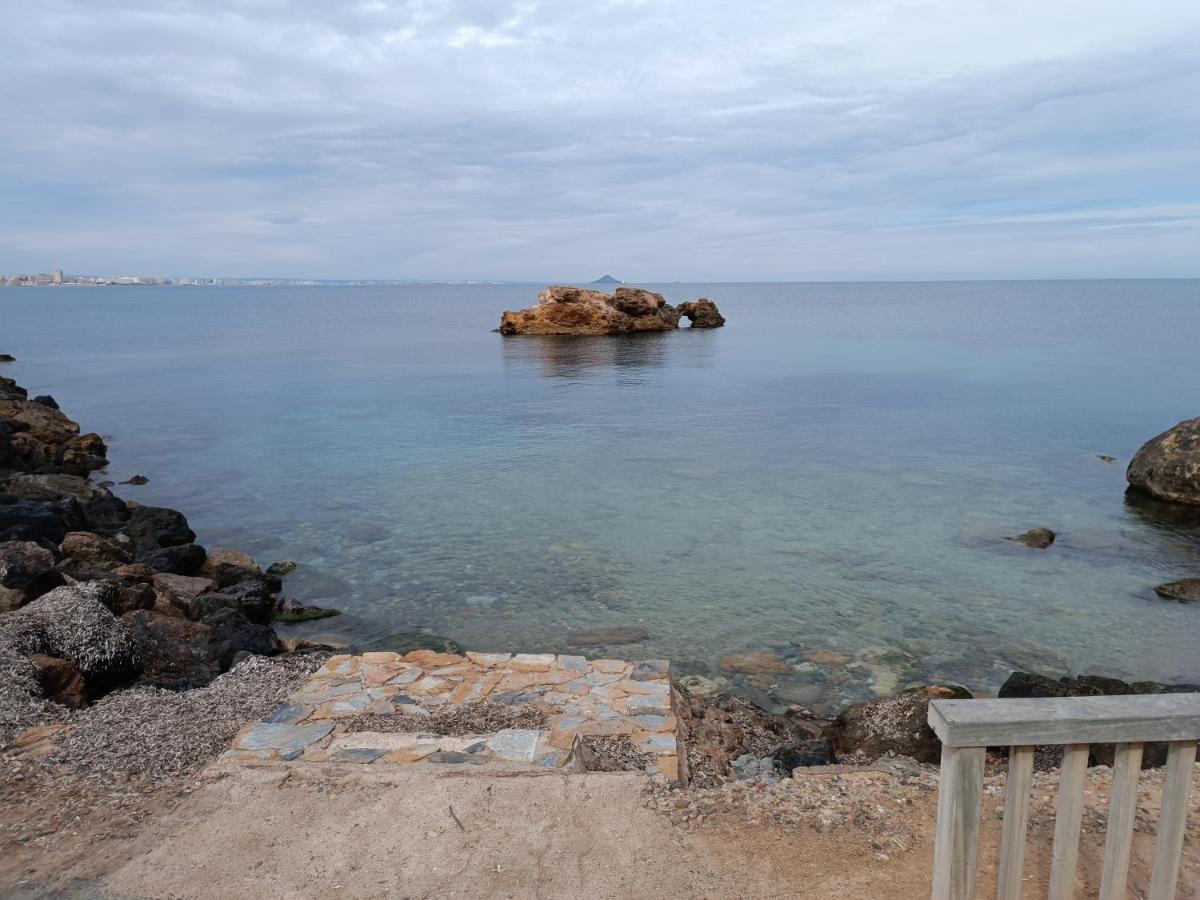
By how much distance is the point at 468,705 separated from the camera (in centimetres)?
711

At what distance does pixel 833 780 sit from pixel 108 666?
280 inches

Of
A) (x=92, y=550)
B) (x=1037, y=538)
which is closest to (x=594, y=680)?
(x=92, y=550)

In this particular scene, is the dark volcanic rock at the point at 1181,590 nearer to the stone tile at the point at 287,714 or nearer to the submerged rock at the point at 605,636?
the submerged rock at the point at 605,636

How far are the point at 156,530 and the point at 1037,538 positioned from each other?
48.8 feet

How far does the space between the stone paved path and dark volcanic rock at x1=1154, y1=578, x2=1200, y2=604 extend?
8.28m

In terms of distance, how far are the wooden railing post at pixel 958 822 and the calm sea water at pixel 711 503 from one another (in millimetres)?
5716

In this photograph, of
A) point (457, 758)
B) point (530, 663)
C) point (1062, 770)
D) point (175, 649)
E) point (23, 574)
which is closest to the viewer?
point (1062, 770)

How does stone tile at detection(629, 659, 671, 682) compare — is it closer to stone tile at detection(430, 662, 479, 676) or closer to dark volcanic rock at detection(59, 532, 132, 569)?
stone tile at detection(430, 662, 479, 676)

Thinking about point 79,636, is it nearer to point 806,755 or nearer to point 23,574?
point 23,574

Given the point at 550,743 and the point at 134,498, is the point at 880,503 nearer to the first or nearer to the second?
the point at 550,743

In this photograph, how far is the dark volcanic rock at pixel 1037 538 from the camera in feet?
44.8

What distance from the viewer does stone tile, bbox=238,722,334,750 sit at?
6.36 metres

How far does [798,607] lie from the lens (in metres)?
11.2

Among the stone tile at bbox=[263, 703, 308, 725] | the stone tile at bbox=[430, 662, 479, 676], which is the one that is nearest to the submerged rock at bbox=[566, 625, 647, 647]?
the stone tile at bbox=[430, 662, 479, 676]
